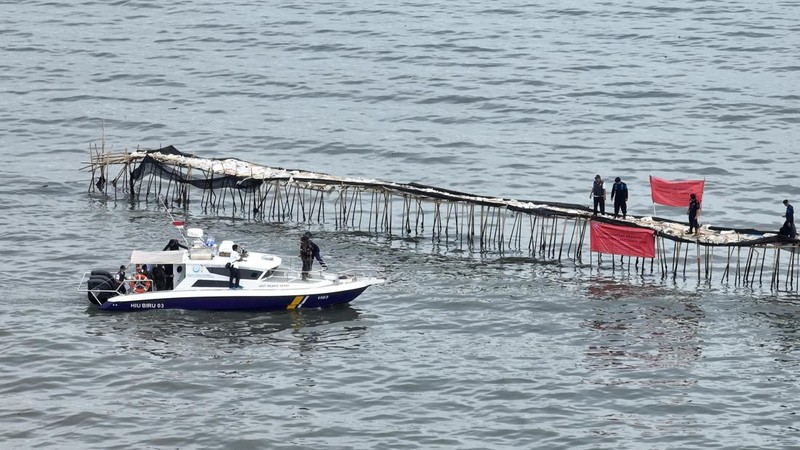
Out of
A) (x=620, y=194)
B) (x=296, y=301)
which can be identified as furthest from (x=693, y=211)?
(x=296, y=301)

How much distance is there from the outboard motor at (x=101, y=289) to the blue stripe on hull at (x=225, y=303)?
0.42 meters

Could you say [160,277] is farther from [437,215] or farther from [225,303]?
[437,215]

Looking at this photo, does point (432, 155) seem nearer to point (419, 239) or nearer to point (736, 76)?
point (419, 239)

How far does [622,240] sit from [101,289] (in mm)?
24864

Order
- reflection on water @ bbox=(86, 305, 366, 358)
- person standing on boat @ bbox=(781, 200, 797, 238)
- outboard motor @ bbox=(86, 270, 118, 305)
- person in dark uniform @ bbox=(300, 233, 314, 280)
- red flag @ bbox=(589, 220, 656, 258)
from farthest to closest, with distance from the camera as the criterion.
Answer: red flag @ bbox=(589, 220, 656, 258)
person in dark uniform @ bbox=(300, 233, 314, 280)
person standing on boat @ bbox=(781, 200, 797, 238)
outboard motor @ bbox=(86, 270, 118, 305)
reflection on water @ bbox=(86, 305, 366, 358)

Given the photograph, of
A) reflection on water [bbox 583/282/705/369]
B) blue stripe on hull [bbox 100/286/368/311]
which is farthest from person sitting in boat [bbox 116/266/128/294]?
reflection on water [bbox 583/282/705/369]

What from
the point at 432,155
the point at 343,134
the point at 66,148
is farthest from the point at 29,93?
the point at 432,155

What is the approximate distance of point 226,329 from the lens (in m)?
62.6

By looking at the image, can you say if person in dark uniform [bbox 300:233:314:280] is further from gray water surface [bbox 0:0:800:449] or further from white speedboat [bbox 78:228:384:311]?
gray water surface [bbox 0:0:800:449]

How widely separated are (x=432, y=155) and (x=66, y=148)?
24.2 metres

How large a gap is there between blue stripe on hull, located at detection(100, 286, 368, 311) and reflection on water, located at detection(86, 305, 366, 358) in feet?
0.88

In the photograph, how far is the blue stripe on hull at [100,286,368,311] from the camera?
6400 cm

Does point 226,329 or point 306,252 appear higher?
point 306,252

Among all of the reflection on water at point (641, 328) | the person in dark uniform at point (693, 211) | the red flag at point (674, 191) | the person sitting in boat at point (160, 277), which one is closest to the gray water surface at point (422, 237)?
the reflection on water at point (641, 328)
